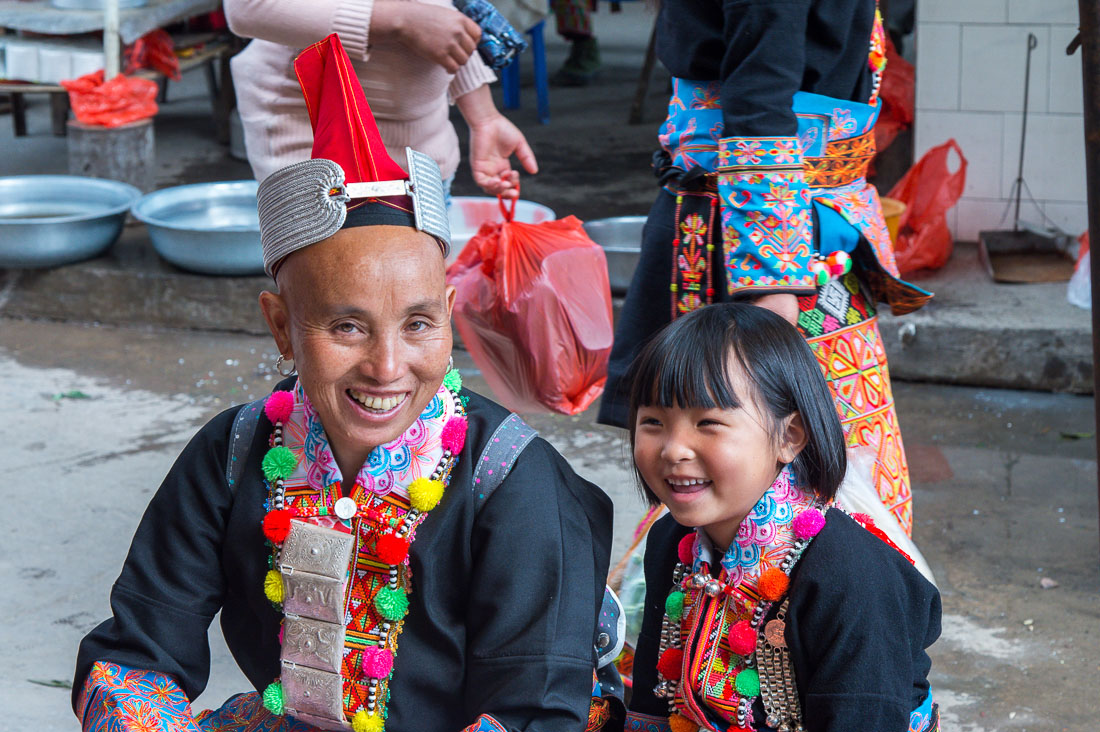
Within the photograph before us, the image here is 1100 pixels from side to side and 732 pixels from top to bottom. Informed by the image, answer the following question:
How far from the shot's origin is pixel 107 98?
5.56 meters

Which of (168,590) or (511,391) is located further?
(511,391)

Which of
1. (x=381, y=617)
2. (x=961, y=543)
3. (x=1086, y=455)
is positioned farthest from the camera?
(x=1086, y=455)

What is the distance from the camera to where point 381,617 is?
1774 mm

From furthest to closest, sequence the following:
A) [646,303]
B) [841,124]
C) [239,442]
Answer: [646,303] → [841,124] → [239,442]

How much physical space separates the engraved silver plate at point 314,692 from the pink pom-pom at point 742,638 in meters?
0.56

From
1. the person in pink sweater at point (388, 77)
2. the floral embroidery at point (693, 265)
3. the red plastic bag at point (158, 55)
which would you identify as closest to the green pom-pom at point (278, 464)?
the floral embroidery at point (693, 265)

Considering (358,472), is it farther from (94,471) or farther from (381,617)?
(94,471)

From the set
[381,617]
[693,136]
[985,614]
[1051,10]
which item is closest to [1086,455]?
[985,614]

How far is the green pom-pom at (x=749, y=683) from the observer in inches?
69.4

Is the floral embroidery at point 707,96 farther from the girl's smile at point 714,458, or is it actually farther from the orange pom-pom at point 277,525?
the orange pom-pom at point 277,525

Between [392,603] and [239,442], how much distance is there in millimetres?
343

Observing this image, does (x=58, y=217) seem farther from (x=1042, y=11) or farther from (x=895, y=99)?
(x=1042, y=11)

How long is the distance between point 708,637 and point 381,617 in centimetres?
47

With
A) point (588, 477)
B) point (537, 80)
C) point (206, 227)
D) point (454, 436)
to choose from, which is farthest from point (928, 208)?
point (537, 80)
